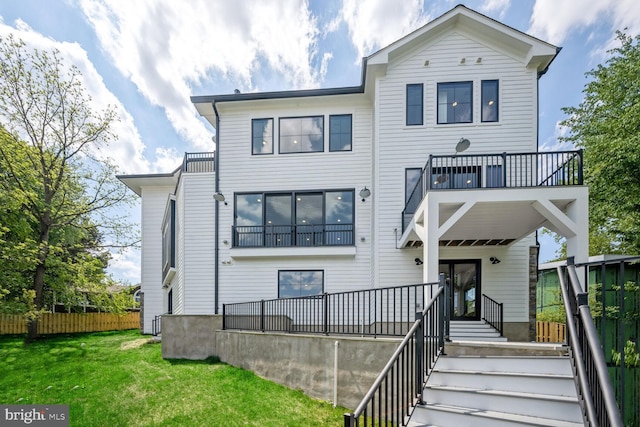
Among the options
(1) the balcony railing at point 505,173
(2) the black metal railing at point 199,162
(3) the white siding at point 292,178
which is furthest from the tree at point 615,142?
(2) the black metal railing at point 199,162

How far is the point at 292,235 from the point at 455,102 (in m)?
6.74

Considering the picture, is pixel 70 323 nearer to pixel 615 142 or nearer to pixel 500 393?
pixel 500 393

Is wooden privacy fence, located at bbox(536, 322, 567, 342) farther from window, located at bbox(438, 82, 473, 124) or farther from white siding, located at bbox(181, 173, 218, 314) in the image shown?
white siding, located at bbox(181, 173, 218, 314)

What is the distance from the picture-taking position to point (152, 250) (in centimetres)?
1547

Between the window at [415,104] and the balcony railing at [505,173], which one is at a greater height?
the window at [415,104]

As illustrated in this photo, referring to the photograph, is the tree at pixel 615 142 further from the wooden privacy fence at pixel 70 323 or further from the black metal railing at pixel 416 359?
the wooden privacy fence at pixel 70 323

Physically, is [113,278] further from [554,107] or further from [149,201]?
[554,107]

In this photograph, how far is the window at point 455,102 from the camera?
9594mm

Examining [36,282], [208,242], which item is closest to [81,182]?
[36,282]

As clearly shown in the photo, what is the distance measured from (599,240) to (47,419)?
2099 centimetres

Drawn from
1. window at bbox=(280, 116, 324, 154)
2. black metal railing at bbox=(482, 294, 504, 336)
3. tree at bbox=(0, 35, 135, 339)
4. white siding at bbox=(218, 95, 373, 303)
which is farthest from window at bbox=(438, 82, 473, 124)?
tree at bbox=(0, 35, 135, 339)

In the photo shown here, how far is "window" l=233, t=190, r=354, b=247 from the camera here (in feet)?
34.2

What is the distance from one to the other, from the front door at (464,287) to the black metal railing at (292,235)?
323cm

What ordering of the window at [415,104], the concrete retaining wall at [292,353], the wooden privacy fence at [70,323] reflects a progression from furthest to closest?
the wooden privacy fence at [70,323] → the window at [415,104] → the concrete retaining wall at [292,353]
